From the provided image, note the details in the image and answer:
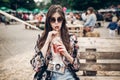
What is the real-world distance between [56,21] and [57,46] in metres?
0.26

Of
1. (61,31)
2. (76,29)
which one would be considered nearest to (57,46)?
(61,31)

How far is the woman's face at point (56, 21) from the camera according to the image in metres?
3.08

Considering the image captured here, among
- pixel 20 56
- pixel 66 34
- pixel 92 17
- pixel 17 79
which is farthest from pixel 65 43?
pixel 92 17

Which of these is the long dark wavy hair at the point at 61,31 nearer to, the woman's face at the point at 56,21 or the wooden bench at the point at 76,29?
the woman's face at the point at 56,21

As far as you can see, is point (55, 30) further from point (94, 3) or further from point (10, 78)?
point (94, 3)

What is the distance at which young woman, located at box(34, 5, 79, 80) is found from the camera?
3006 mm

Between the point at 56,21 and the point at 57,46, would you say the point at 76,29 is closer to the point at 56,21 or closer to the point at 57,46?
the point at 56,21

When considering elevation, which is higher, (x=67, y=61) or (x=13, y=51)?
(x=67, y=61)

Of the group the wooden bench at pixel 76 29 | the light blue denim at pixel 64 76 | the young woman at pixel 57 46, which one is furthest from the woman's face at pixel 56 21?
the wooden bench at pixel 76 29

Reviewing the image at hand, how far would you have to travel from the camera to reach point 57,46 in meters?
2.97

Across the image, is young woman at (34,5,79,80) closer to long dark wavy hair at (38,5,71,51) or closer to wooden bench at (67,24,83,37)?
long dark wavy hair at (38,5,71,51)

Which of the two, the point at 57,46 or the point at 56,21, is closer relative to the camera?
the point at 57,46

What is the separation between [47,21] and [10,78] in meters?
4.75

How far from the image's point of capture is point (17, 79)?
7504 mm
